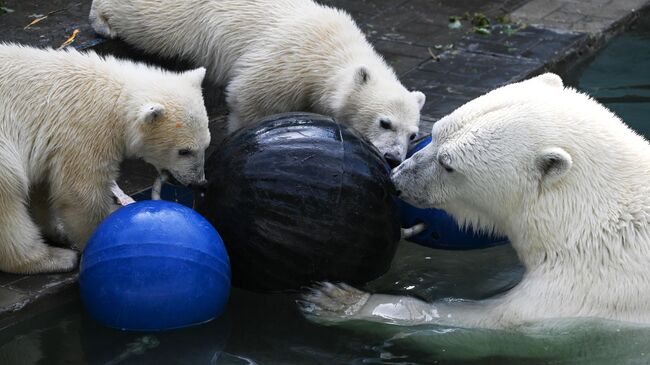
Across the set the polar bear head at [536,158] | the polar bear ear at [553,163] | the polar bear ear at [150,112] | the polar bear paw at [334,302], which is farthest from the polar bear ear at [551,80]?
the polar bear ear at [150,112]

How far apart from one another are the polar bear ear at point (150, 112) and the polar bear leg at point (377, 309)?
1129 mm

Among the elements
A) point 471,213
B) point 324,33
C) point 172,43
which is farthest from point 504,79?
point 471,213

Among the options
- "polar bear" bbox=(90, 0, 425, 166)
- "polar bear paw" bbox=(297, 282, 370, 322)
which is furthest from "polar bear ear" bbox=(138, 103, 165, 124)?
"polar bear" bbox=(90, 0, 425, 166)

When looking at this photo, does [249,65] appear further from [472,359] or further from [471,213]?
[472,359]

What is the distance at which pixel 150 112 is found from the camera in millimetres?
5027

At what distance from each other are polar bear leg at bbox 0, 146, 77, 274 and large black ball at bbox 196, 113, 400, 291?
0.82m

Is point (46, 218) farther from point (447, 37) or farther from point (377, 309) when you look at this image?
point (447, 37)

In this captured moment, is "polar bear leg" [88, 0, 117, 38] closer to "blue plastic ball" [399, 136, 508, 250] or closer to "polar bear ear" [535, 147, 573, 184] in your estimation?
"blue plastic ball" [399, 136, 508, 250]

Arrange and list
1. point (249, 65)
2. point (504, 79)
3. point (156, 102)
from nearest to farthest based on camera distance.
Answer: point (156, 102), point (249, 65), point (504, 79)

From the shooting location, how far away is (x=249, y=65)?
6.44 m

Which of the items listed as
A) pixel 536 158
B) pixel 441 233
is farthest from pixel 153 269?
pixel 536 158

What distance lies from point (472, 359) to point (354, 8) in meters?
4.99

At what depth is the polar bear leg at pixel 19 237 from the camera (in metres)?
4.88

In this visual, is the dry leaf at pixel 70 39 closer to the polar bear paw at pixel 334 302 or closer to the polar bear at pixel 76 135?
the polar bear at pixel 76 135
